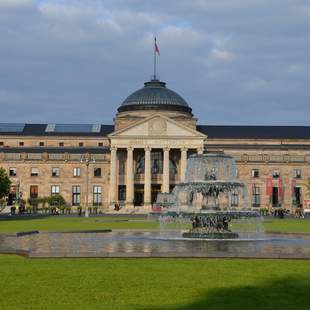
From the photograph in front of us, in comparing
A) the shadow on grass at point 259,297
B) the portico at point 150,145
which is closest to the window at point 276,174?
the portico at point 150,145

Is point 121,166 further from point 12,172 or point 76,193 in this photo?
point 12,172

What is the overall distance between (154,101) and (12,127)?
107 feet

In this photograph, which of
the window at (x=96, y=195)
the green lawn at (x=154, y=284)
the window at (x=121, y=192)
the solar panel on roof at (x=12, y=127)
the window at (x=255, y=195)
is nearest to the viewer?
the green lawn at (x=154, y=284)

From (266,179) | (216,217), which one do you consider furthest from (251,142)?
(216,217)

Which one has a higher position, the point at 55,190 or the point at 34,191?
the point at 55,190

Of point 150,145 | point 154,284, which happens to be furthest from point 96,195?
point 154,284

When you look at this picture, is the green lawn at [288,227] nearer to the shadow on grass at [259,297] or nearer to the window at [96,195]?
the shadow on grass at [259,297]

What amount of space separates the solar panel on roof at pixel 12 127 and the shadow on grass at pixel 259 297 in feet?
429

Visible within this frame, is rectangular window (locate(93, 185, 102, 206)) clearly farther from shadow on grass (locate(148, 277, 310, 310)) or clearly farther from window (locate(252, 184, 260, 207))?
shadow on grass (locate(148, 277, 310, 310))

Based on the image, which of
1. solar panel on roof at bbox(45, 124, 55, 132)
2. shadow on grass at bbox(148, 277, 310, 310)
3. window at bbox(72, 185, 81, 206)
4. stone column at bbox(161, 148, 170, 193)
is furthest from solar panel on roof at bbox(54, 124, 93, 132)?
shadow on grass at bbox(148, 277, 310, 310)

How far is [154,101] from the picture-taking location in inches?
5187

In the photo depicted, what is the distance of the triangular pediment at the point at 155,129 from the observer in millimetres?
121750

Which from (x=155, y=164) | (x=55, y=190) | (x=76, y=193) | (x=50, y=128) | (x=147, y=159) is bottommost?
(x=76, y=193)

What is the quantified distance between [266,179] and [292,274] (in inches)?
4390
